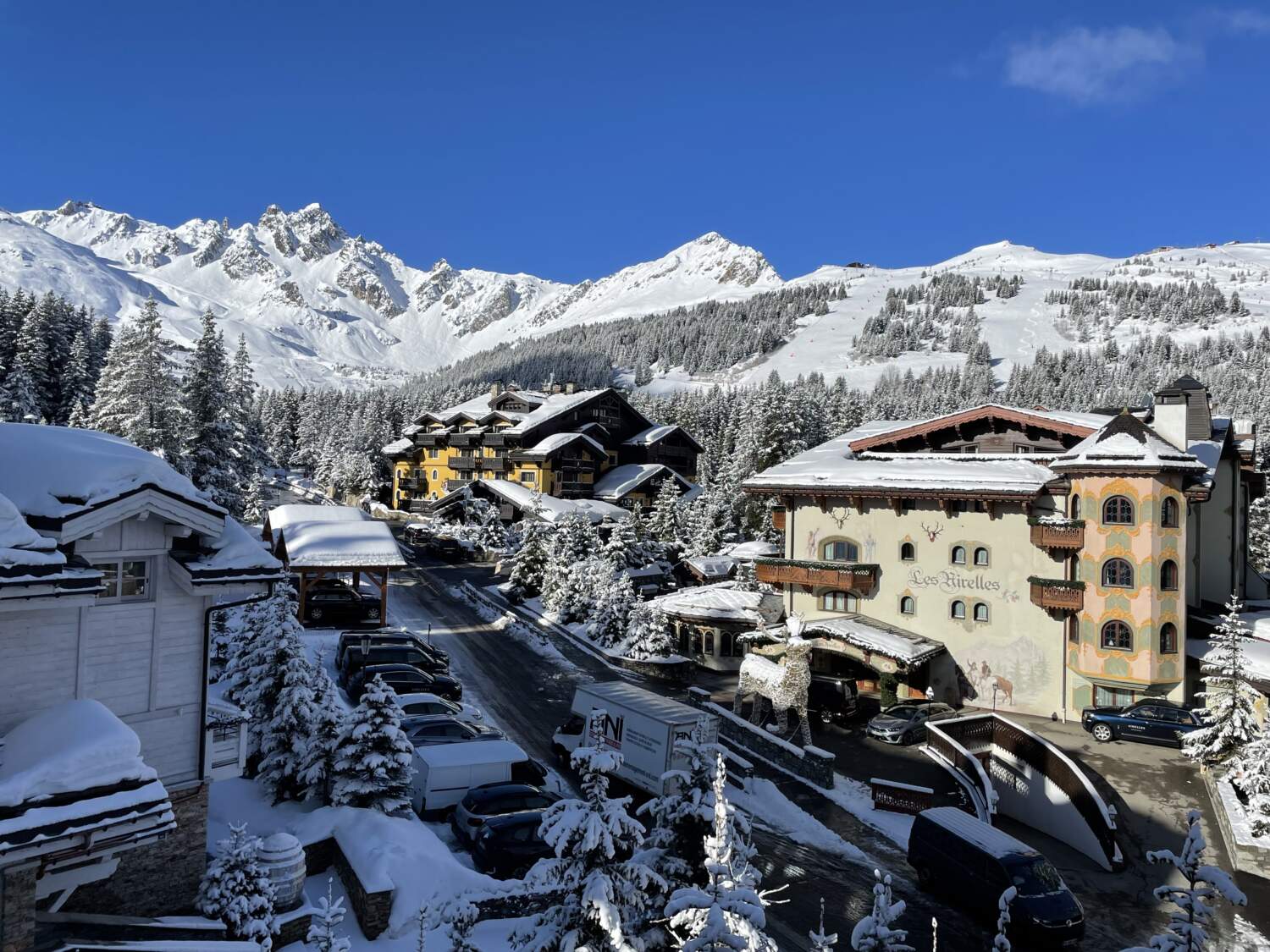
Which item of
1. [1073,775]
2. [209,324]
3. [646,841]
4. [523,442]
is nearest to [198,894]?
[646,841]

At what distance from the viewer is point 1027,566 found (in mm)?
32938

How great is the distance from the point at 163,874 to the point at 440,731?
10967mm

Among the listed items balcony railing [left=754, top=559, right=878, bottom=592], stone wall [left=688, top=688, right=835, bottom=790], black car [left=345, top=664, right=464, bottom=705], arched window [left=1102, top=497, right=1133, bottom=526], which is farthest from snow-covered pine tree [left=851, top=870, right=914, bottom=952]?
balcony railing [left=754, top=559, right=878, bottom=592]

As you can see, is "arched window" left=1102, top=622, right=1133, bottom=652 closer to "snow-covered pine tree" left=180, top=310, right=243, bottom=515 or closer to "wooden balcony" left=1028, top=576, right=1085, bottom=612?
"wooden balcony" left=1028, top=576, right=1085, bottom=612

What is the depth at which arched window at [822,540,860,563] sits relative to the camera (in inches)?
1447

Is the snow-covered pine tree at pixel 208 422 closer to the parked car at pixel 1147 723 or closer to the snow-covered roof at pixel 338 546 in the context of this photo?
the snow-covered roof at pixel 338 546

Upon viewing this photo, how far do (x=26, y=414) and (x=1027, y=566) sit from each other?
75966mm

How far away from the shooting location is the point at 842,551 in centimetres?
3709

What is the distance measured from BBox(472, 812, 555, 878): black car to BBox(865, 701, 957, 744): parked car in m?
15.4

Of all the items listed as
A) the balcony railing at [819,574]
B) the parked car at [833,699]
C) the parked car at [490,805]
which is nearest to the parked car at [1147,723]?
the parked car at [833,699]

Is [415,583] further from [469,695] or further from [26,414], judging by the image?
[26,414]

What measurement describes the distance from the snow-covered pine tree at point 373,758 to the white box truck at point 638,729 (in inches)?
207

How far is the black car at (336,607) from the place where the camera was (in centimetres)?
3859

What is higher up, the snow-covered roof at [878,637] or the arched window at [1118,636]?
the arched window at [1118,636]
